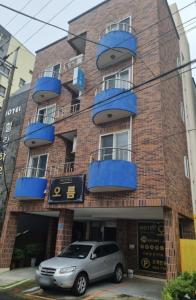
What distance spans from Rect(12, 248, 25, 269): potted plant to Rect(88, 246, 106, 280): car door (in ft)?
20.2

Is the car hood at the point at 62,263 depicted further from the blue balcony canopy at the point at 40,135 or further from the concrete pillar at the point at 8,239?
the blue balcony canopy at the point at 40,135

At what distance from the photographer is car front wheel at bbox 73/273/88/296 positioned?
9289 millimetres

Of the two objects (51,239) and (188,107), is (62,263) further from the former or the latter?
(188,107)

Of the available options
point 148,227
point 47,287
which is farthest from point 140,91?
point 47,287

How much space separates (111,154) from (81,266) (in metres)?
4.84

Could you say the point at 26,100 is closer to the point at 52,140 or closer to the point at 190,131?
the point at 52,140

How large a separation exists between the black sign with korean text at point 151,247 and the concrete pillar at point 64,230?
4.08 meters

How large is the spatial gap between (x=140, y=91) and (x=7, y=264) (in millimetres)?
11512

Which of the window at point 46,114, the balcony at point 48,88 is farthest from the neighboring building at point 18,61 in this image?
the balcony at point 48,88

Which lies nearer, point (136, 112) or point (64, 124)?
point (136, 112)

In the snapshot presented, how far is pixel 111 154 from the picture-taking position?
468 inches

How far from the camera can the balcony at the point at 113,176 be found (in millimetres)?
10302

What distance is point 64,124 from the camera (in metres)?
14.9

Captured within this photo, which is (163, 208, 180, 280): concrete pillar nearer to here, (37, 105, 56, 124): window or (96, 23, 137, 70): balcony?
(96, 23, 137, 70): balcony
